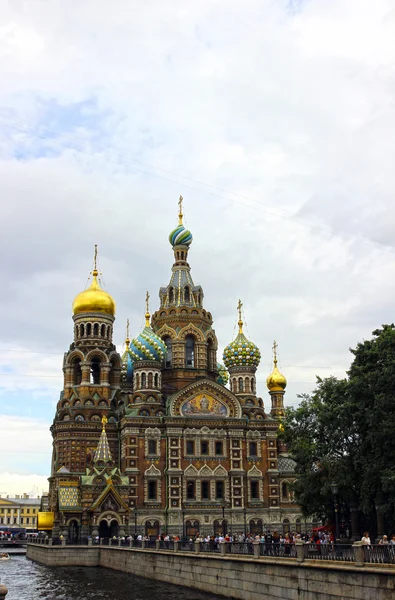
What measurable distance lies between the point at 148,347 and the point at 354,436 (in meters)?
26.7

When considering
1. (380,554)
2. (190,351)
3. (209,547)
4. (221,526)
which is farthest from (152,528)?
(380,554)

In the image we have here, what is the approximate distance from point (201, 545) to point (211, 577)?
2904 mm

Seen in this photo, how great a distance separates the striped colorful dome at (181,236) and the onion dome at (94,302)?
9079 millimetres

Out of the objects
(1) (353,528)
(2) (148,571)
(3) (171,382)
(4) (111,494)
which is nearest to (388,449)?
(1) (353,528)

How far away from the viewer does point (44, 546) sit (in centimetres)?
4859

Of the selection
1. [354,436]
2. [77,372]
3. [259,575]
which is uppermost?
[77,372]

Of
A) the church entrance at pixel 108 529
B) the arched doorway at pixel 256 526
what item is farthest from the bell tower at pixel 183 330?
the church entrance at pixel 108 529

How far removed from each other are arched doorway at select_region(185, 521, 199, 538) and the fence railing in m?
11.3

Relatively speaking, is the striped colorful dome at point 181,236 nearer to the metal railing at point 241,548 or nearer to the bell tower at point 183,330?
the bell tower at point 183,330

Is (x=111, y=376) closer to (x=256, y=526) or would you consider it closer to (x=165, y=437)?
(x=165, y=437)

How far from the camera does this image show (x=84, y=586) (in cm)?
3531

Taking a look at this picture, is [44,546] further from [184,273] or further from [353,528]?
[184,273]

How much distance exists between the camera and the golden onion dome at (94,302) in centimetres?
6219

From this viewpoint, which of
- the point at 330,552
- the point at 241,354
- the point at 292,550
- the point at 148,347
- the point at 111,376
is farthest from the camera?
the point at 241,354
